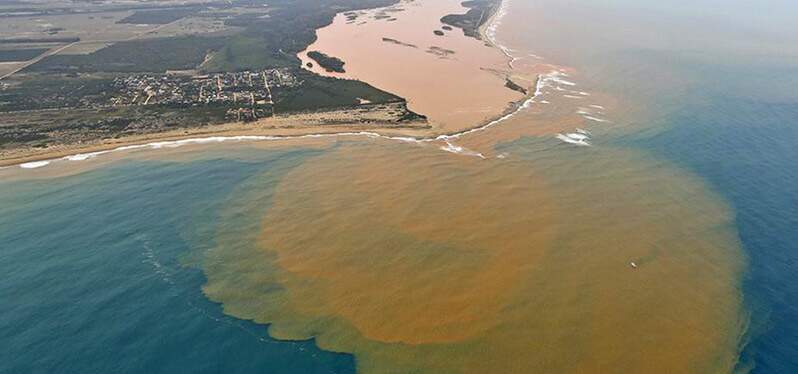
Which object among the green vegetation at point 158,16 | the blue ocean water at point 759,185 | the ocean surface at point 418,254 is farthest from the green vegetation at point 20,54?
the blue ocean water at point 759,185

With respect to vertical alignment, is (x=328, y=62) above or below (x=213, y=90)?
above

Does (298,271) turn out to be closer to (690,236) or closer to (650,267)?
(650,267)

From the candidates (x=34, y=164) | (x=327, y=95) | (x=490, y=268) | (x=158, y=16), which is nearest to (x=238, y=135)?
(x=327, y=95)

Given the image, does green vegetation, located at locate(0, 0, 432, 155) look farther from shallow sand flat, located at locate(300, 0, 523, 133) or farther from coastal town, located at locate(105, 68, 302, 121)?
shallow sand flat, located at locate(300, 0, 523, 133)

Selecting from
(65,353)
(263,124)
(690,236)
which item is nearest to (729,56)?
(690,236)

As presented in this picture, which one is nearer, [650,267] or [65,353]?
[65,353]

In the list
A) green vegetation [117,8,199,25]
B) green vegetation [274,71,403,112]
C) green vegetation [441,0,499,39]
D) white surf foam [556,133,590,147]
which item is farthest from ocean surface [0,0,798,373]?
green vegetation [117,8,199,25]

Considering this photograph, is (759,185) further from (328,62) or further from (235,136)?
(328,62)
